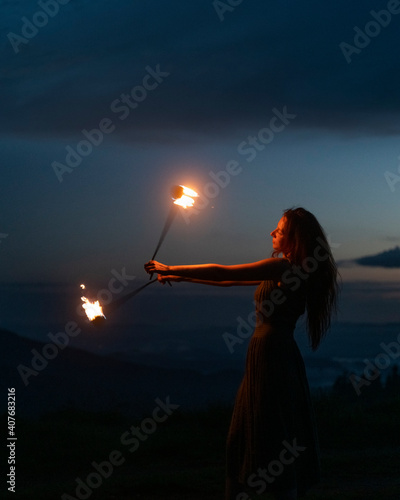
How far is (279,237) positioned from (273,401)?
44.9 inches

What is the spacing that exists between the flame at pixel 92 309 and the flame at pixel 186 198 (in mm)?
944

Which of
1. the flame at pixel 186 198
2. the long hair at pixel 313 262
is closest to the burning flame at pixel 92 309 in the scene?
the flame at pixel 186 198

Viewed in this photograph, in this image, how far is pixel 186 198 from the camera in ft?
17.5

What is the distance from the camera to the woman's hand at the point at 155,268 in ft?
16.2

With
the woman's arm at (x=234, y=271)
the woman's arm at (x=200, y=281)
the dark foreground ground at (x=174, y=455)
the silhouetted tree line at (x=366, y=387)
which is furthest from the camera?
the silhouetted tree line at (x=366, y=387)

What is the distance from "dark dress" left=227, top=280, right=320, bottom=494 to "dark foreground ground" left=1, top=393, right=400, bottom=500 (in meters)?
2.10

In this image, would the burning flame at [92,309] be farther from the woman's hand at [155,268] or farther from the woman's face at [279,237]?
the woman's face at [279,237]

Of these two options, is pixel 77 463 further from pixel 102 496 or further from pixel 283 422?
pixel 283 422

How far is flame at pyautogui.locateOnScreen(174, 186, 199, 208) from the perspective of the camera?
529cm

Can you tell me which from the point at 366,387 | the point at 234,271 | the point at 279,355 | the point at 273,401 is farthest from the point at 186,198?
the point at 366,387

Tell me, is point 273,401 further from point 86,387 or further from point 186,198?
point 86,387

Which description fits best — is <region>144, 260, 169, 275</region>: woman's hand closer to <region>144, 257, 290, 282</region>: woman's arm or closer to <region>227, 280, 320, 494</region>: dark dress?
<region>144, 257, 290, 282</region>: woman's arm

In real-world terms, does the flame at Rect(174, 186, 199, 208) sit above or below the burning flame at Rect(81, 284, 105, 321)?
above

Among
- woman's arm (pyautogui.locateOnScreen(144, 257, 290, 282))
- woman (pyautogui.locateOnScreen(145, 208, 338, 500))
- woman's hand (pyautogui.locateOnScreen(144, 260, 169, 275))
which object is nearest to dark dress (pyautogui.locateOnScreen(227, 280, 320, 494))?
woman (pyautogui.locateOnScreen(145, 208, 338, 500))
